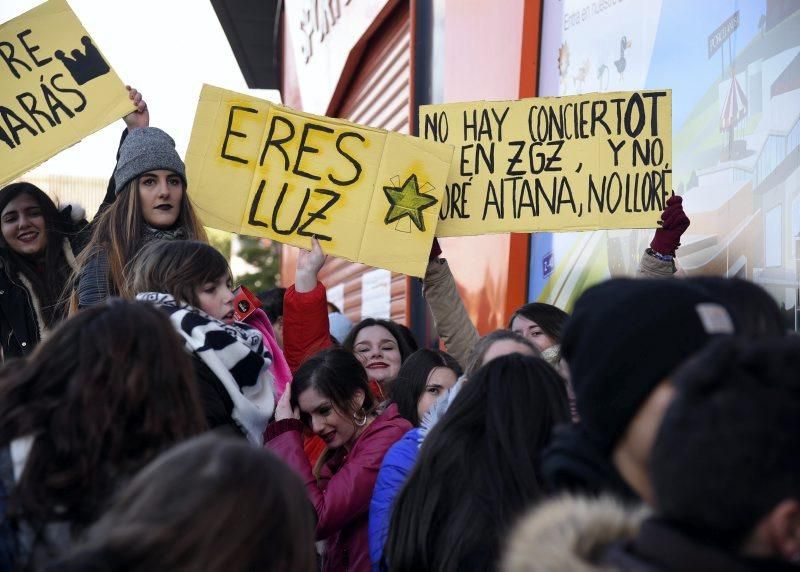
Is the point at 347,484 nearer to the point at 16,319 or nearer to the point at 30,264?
the point at 16,319

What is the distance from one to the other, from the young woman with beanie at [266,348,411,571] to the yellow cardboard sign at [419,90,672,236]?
42.0 inches

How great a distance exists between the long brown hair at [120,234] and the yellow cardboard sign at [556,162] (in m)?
1.26

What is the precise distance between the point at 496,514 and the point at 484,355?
0.77 metres

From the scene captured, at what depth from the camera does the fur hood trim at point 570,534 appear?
142cm

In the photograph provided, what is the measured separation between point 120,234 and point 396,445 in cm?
138

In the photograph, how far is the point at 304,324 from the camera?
431 cm

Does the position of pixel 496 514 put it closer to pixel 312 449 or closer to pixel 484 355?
pixel 484 355

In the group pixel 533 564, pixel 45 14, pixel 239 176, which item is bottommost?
pixel 533 564

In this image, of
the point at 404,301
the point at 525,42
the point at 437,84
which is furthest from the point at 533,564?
the point at 404,301

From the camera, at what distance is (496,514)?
2527mm

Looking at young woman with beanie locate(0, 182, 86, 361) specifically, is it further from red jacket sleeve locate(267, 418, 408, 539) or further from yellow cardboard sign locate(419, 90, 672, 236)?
yellow cardboard sign locate(419, 90, 672, 236)

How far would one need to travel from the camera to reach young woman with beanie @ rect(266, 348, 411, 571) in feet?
11.6

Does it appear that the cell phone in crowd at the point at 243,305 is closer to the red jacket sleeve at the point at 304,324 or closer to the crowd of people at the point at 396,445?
the crowd of people at the point at 396,445

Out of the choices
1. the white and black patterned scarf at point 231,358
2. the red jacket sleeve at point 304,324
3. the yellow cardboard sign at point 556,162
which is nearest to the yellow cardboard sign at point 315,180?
the yellow cardboard sign at point 556,162
